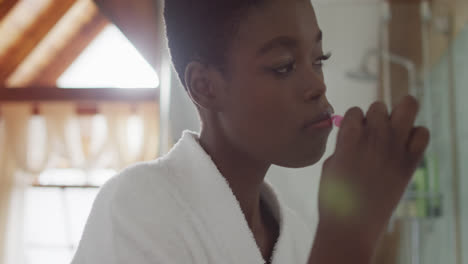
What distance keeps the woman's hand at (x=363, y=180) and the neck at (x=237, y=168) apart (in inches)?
4.0

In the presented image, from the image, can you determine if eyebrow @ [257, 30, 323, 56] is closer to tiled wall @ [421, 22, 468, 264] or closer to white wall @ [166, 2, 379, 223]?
white wall @ [166, 2, 379, 223]

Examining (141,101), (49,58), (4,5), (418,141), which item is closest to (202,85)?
(418,141)

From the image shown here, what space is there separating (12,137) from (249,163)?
10.3 feet

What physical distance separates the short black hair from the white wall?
1.9 inches

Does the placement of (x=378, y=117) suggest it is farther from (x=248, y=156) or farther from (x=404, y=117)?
(x=248, y=156)

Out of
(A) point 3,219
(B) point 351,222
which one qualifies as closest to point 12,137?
(A) point 3,219

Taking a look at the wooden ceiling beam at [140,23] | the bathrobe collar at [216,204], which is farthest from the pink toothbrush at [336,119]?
the wooden ceiling beam at [140,23]

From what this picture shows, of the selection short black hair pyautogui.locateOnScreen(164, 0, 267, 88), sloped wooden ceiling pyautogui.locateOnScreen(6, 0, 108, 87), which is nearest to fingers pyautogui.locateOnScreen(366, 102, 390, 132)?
short black hair pyautogui.locateOnScreen(164, 0, 267, 88)

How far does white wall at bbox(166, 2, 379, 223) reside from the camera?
0.20m

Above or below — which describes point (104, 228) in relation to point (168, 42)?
below

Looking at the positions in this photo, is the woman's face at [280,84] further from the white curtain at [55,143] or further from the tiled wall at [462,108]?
the white curtain at [55,143]

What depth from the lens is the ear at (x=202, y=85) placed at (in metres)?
0.24

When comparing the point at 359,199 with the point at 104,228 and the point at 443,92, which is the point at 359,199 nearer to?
the point at 104,228

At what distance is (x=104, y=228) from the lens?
0.23m
